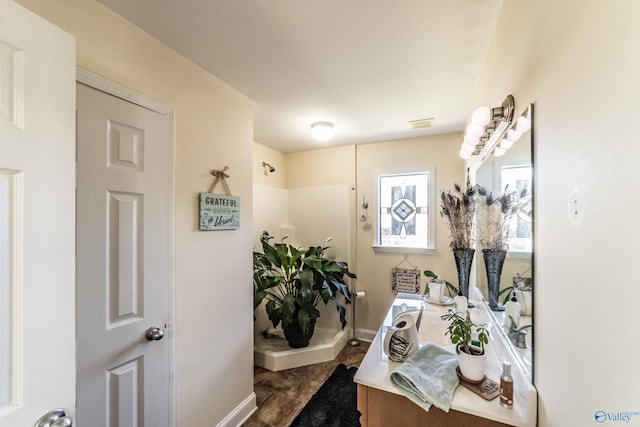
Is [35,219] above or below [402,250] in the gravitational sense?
above

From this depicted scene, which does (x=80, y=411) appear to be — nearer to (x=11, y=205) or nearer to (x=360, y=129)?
(x=11, y=205)

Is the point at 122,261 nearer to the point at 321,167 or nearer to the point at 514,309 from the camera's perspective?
the point at 514,309

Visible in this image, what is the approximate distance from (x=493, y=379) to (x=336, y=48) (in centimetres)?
169

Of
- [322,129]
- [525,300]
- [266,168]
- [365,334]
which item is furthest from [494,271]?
[266,168]

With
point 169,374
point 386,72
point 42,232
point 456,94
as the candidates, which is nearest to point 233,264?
point 169,374

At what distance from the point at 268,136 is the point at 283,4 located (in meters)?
1.71

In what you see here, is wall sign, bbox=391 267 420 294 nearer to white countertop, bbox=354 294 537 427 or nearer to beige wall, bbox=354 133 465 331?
beige wall, bbox=354 133 465 331

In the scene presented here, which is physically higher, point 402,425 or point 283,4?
point 283,4

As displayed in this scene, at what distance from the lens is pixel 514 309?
0.99 metres

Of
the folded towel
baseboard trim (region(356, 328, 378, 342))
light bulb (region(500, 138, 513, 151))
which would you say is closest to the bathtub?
baseboard trim (region(356, 328, 378, 342))

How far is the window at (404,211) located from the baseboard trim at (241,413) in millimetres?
1878

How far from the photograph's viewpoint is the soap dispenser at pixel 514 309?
950 mm

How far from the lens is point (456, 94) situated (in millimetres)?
1872

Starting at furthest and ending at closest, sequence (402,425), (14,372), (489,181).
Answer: (489,181), (402,425), (14,372)
